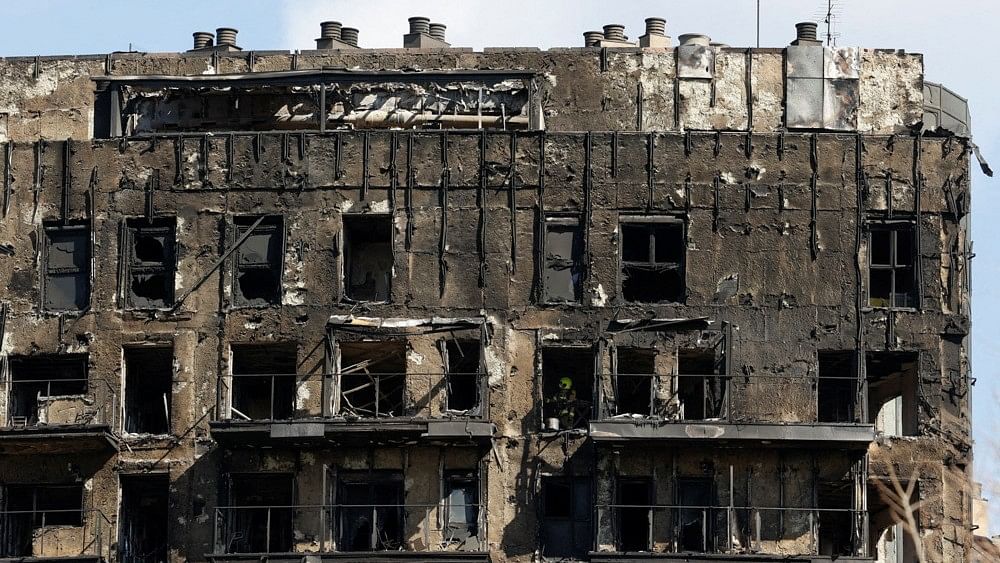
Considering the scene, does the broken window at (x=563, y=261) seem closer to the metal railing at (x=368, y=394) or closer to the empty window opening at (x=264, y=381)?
the metal railing at (x=368, y=394)

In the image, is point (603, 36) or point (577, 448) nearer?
point (577, 448)

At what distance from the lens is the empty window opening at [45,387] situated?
56.6 m

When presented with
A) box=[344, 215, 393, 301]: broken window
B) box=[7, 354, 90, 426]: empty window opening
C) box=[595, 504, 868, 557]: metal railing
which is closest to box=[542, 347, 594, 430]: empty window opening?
box=[595, 504, 868, 557]: metal railing

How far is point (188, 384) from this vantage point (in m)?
56.6

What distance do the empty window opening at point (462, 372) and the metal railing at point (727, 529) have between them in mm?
4433

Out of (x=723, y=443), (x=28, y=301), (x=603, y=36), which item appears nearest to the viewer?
(x=723, y=443)

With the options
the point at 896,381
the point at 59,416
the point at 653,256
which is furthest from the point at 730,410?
the point at 59,416

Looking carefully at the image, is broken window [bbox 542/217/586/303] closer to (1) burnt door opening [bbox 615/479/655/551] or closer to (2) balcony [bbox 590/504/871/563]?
(1) burnt door opening [bbox 615/479/655/551]

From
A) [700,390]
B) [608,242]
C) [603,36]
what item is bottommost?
[700,390]

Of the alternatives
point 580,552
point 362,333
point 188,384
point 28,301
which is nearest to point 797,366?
point 580,552

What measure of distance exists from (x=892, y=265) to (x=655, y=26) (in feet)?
31.1

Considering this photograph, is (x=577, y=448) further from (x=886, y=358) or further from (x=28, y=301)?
(x=28, y=301)

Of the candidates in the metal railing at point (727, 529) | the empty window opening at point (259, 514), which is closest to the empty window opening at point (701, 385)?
the metal railing at point (727, 529)

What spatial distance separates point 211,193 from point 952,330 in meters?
18.4
